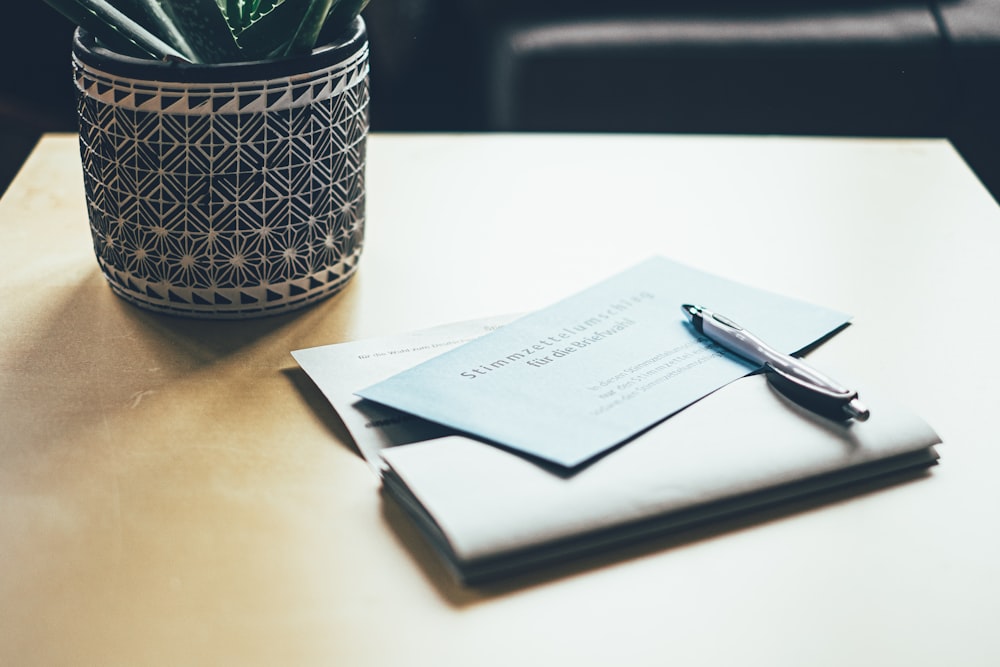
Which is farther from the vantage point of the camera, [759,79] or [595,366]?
[759,79]

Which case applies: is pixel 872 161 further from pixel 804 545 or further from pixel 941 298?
pixel 804 545

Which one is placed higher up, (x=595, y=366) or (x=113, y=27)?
(x=113, y=27)

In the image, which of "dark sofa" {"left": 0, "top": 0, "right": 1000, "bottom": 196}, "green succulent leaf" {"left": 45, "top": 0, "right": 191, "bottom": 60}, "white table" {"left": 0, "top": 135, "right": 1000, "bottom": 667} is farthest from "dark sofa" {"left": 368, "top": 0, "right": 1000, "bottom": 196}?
"green succulent leaf" {"left": 45, "top": 0, "right": 191, "bottom": 60}

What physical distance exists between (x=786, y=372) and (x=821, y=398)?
0.03 metres

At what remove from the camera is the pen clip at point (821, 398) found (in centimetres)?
52


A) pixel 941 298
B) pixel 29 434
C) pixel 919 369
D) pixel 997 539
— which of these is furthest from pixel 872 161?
pixel 29 434

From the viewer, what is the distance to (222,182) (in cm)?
59

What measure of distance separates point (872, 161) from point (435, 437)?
623mm

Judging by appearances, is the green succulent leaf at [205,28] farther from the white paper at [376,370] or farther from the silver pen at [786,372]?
the silver pen at [786,372]

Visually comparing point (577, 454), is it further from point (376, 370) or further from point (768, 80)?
point (768, 80)

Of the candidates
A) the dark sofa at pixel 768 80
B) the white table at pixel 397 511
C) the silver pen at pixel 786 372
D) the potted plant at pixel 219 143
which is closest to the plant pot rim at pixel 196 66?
the potted plant at pixel 219 143

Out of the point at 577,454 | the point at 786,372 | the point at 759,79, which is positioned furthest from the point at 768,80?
the point at 577,454

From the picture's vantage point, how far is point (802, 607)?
0.42 m

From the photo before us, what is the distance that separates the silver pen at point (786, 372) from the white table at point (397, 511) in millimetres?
51
